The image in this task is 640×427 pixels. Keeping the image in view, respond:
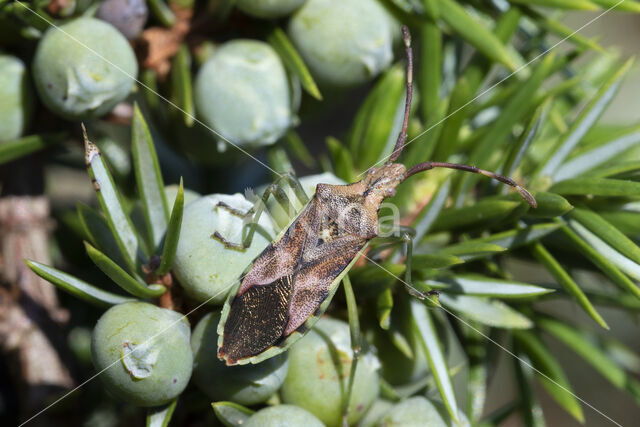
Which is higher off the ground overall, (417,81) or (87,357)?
(417,81)

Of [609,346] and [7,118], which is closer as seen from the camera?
[7,118]

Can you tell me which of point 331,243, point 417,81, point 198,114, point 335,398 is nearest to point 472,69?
point 417,81

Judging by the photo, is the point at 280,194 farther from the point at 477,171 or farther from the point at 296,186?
the point at 477,171

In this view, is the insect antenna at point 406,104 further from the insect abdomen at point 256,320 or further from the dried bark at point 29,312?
the dried bark at point 29,312

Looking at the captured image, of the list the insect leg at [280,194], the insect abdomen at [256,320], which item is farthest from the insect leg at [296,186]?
the insect abdomen at [256,320]

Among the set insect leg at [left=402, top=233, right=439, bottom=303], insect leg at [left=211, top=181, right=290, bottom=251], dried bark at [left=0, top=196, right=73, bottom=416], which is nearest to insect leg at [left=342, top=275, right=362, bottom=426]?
insect leg at [left=402, top=233, right=439, bottom=303]

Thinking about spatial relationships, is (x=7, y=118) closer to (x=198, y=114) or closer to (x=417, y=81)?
(x=198, y=114)
